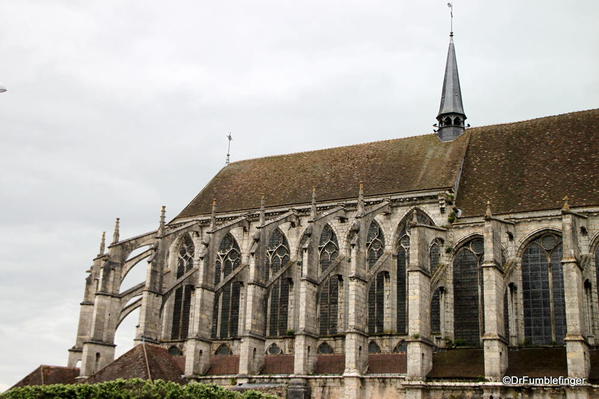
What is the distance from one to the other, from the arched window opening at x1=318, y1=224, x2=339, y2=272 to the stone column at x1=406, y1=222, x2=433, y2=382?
20.8 feet

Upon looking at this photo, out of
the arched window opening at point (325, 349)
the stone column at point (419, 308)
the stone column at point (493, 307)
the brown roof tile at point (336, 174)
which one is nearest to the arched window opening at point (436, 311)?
the stone column at point (419, 308)

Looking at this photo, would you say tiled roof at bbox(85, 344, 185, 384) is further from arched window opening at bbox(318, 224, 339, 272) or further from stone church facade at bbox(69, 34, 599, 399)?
arched window opening at bbox(318, 224, 339, 272)

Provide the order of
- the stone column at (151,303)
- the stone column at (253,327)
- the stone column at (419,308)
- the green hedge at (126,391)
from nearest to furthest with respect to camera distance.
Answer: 1. the green hedge at (126,391)
2. the stone column at (419,308)
3. the stone column at (253,327)
4. the stone column at (151,303)

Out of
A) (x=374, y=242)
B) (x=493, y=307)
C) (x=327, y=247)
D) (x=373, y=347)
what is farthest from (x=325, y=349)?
(x=493, y=307)

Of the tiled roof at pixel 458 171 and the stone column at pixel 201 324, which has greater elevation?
the tiled roof at pixel 458 171

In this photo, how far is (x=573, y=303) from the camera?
87.9ft

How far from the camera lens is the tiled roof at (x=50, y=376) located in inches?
1388

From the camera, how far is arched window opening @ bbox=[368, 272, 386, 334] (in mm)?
33975

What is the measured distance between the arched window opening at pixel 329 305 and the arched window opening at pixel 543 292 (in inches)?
340

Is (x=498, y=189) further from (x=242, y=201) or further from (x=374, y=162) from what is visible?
(x=242, y=201)

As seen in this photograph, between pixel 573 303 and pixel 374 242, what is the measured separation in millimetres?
10847

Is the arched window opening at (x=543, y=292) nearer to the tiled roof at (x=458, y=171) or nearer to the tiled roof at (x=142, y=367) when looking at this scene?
the tiled roof at (x=458, y=171)

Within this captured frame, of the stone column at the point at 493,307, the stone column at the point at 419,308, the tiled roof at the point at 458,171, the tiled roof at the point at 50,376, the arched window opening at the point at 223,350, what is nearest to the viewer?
the stone column at the point at 493,307

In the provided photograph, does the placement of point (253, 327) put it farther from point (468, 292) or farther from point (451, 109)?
point (451, 109)
